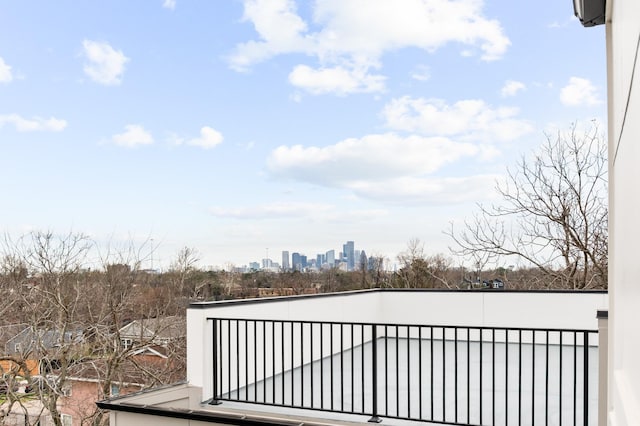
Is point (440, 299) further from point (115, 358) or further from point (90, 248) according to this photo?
point (90, 248)

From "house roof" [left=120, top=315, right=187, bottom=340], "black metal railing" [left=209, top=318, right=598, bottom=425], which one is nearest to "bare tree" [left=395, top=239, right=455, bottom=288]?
"house roof" [left=120, top=315, right=187, bottom=340]

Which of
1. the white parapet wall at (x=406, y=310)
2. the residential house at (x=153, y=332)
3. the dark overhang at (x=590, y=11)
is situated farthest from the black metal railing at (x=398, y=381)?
the residential house at (x=153, y=332)

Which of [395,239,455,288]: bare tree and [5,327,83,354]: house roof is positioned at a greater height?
[395,239,455,288]: bare tree

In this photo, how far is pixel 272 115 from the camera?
1377 cm

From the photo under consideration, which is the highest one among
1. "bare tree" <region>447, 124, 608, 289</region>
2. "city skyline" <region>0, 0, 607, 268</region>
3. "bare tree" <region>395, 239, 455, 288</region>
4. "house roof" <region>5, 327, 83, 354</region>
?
"city skyline" <region>0, 0, 607, 268</region>

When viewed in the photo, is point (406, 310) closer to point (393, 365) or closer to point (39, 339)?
point (393, 365)

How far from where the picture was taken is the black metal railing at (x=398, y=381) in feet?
13.0

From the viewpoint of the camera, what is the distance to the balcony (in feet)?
13.1

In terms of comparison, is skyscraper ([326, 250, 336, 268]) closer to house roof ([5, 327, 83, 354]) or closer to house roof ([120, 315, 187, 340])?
house roof ([120, 315, 187, 340])

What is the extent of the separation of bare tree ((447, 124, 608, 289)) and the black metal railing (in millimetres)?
4528

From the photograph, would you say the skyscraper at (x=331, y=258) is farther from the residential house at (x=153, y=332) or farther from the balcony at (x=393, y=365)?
the balcony at (x=393, y=365)

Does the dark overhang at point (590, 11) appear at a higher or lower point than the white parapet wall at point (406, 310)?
higher

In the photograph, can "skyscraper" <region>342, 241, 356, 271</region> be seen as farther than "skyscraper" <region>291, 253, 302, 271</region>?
Yes

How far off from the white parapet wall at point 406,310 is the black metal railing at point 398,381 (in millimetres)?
124
